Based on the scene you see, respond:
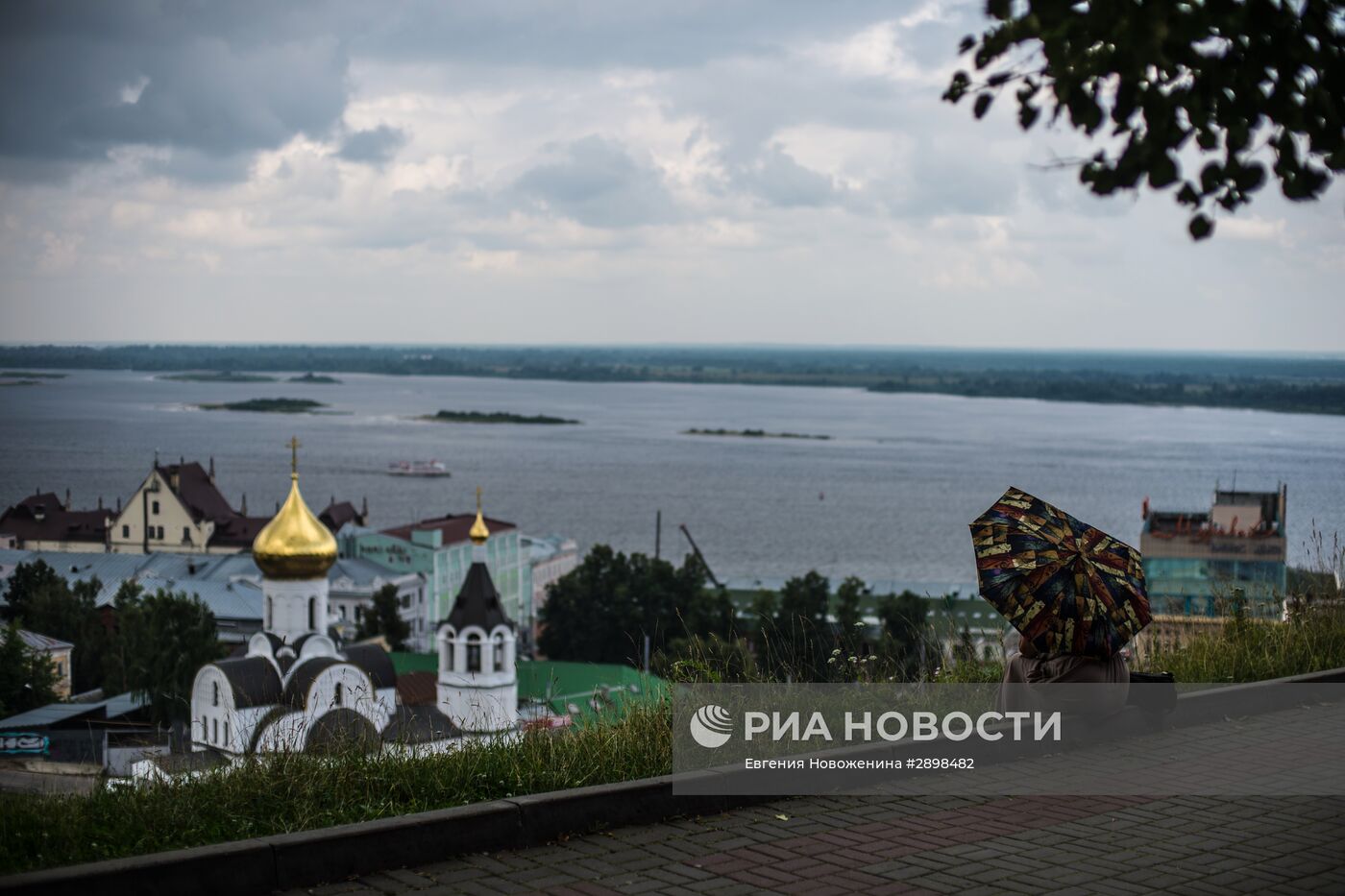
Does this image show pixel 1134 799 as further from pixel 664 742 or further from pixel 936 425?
pixel 936 425

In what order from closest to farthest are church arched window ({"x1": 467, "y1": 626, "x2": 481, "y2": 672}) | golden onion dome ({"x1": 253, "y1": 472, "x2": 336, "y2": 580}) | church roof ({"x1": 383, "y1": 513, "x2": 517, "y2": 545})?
1. golden onion dome ({"x1": 253, "y1": 472, "x2": 336, "y2": 580})
2. church arched window ({"x1": 467, "y1": 626, "x2": 481, "y2": 672})
3. church roof ({"x1": 383, "y1": 513, "x2": 517, "y2": 545})

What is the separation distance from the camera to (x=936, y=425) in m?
152

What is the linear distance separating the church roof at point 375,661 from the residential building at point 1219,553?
13.4m

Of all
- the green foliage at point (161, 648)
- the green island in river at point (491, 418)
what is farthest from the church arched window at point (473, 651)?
the green island in river at point (491, 418)

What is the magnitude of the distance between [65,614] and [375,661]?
62.1 feet

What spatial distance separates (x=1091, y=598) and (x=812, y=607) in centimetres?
3475

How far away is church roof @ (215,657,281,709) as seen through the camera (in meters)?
23.4

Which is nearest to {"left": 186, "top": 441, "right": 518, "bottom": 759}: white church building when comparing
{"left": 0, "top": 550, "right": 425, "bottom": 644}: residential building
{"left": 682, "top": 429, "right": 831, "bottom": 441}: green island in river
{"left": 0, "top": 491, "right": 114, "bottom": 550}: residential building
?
{"left": 0, "top": 550, "right": 425, "bottom": 644}: residential building

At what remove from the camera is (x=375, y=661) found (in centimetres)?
2720

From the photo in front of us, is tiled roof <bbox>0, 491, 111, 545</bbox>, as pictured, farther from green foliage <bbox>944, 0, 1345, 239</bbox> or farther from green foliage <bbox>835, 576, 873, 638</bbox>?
green foliage <bbox>944, 0, 1345, 239</bbox>

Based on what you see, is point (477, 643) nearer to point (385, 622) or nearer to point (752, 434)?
point (385, 622)

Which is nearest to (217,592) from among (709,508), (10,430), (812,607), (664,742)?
(10,430)

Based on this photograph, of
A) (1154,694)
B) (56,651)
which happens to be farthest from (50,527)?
(1154,694)

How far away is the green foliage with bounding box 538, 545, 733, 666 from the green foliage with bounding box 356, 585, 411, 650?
462 cm
